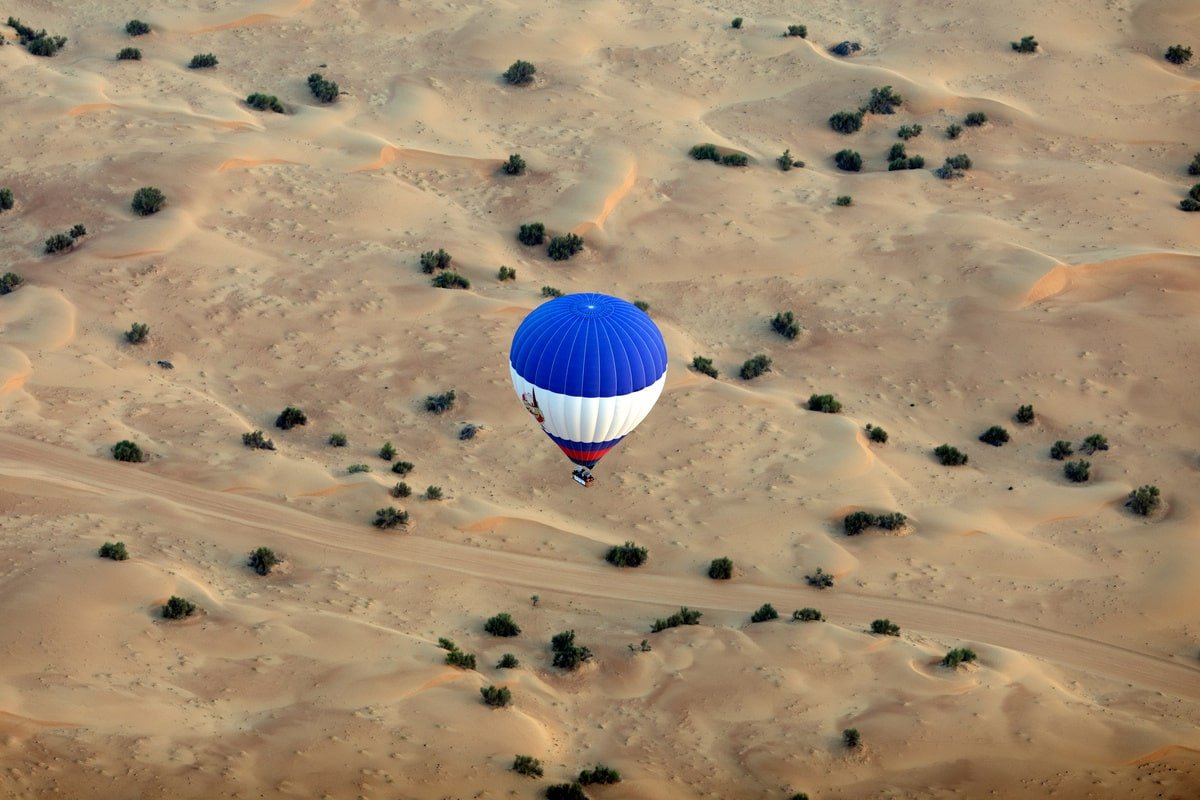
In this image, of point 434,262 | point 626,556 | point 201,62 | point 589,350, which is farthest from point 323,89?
point 626,556

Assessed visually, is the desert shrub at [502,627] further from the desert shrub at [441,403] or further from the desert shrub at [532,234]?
the desert shrub at [532,234]

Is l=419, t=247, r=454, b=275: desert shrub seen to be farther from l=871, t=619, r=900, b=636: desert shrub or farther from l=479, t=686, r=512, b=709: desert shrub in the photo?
l=479, t=686, r=512, b=709: desert shrub

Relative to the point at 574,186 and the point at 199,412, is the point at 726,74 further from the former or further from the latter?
the point at 199,412

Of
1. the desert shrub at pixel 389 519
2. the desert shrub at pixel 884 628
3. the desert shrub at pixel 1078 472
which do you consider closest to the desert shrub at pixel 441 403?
the desert shrub at pixel 389 519

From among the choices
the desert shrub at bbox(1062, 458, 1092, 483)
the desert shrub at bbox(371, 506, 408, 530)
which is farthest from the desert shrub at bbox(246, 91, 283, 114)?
the desert shrub at bbox(1062, 458, 1092, 483)

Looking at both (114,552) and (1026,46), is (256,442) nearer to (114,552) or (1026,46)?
(114,552)
